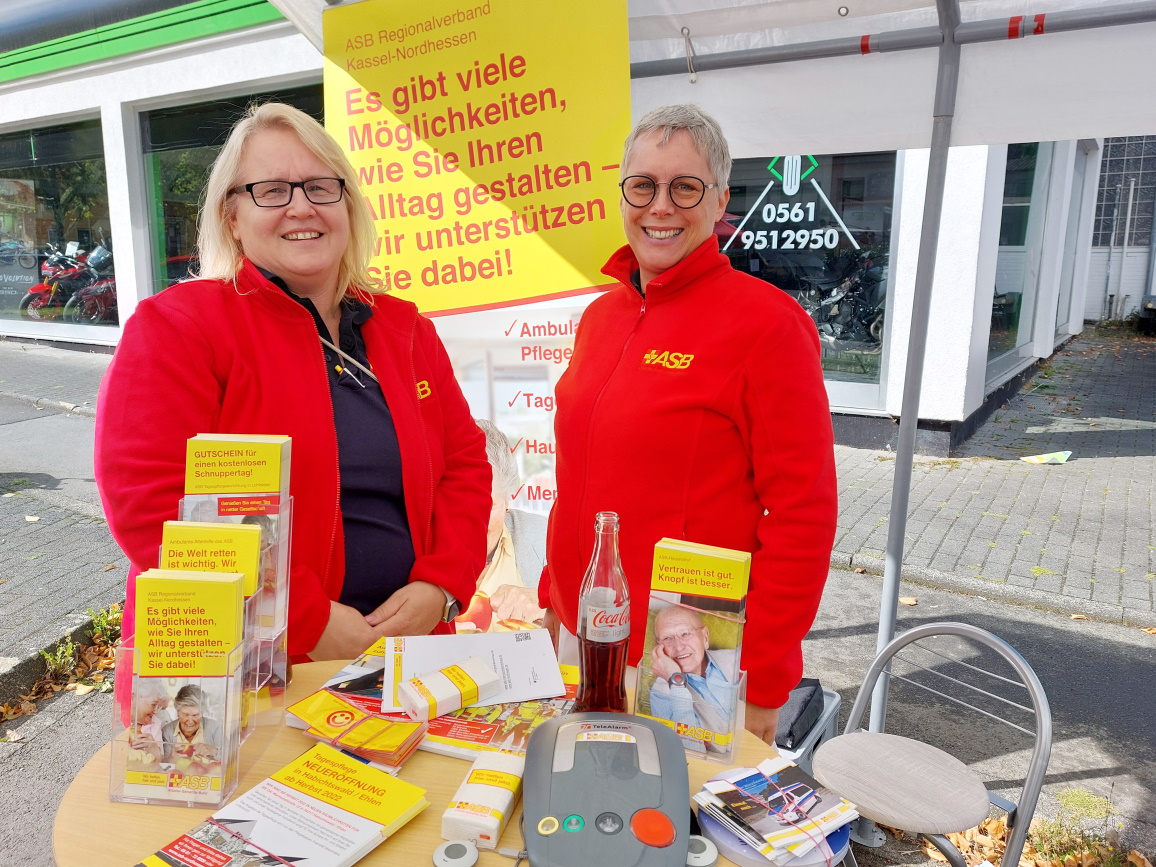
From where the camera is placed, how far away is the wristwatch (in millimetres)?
2025

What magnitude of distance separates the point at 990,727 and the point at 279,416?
3.17 metres

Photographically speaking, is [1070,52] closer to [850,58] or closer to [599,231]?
[850,58]

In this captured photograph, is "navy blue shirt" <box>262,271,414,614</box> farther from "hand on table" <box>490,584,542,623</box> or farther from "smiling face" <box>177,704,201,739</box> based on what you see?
"hand on table" <box>490,584,542,623</box>

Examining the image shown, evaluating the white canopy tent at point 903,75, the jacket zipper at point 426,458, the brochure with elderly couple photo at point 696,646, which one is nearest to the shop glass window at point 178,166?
the white canopy tent at point 903,75

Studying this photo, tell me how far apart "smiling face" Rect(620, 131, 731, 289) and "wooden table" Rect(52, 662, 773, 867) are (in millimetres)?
1112

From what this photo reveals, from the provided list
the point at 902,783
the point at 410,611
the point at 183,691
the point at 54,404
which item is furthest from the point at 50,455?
the point at 902,783

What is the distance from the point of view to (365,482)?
6.19ft

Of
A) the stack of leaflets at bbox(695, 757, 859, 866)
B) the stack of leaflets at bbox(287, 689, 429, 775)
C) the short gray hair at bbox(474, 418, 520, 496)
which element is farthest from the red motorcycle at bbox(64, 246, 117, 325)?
the stack of leaflets at bbox(695, 757, 859, 866)

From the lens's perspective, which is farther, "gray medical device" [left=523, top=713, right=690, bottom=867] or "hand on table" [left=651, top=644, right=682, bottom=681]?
"hand on table" [left=651, top=644, right=682, bottom=681]

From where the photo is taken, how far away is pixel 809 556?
1723mm

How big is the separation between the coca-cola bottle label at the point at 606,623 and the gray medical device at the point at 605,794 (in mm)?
142

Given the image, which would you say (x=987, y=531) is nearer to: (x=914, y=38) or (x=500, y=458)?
(x=500, y=458)

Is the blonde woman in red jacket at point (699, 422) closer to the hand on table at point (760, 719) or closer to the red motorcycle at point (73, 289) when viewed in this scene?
the hand on table at point (760, 719)

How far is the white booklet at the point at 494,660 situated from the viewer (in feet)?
4.81
